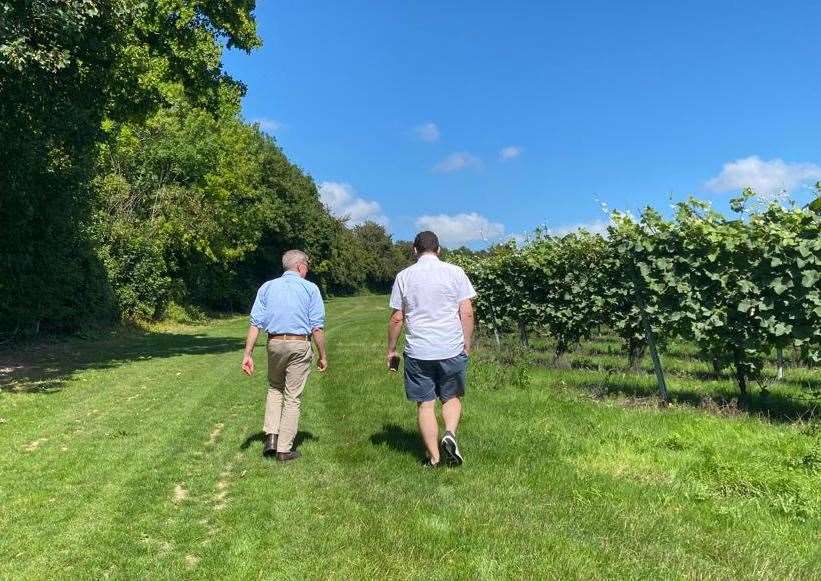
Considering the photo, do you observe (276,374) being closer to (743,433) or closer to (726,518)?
(726,518)

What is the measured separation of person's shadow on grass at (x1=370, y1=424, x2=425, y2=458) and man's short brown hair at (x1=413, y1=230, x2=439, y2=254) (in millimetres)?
2092

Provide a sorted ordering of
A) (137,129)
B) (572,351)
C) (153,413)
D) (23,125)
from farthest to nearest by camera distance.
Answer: (137,129) → (572,351) → (23,125) → (153,413)

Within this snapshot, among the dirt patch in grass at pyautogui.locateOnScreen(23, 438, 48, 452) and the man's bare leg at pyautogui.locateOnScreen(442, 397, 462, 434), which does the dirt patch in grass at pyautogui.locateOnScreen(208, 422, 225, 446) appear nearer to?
the dirt patch in grass at pyautogui.locateOnScreen(23, 438, 48, 452)

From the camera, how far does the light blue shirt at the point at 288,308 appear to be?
20.9 ft

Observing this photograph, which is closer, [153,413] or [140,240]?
[153,413]

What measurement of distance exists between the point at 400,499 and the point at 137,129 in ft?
86.9

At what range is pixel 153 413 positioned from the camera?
341 inches

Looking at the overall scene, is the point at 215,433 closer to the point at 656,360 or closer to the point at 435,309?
the point at 435,309

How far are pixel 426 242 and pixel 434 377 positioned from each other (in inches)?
51.3

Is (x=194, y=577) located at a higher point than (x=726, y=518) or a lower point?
lower

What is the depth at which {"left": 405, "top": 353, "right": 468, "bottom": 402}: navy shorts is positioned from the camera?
579 centimetres

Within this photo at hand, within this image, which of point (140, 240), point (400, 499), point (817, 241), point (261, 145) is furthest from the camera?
point (261, 145)

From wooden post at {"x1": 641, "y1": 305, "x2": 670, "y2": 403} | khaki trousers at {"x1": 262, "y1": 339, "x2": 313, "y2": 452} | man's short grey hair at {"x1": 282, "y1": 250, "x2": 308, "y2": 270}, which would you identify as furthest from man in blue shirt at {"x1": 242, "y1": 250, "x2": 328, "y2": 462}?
wooden post at {"x1": 641, "y1": 305, "x2": 670, "y2": 403}

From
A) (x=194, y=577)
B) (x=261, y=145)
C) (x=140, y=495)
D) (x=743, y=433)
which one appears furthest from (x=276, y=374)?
(x=261, y=145)
